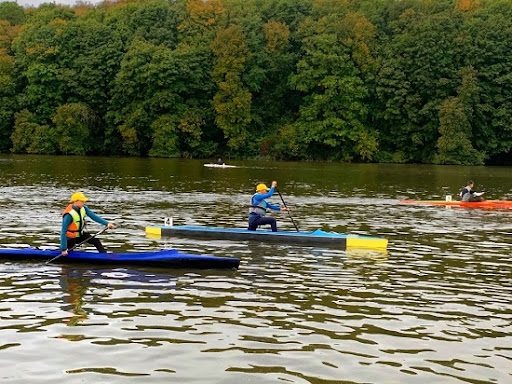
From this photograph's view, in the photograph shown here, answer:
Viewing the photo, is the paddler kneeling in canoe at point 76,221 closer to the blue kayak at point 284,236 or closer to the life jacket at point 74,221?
the life jacket at point 74,221

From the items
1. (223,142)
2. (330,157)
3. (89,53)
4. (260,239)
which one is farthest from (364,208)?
(89,53)

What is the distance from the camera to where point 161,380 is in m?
9.00

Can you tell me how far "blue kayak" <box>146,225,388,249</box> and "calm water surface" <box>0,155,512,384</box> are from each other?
392 millimetres

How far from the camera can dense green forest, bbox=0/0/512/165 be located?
7706 centimetres

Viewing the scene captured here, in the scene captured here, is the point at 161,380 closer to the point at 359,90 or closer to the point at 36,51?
the point at 359,90

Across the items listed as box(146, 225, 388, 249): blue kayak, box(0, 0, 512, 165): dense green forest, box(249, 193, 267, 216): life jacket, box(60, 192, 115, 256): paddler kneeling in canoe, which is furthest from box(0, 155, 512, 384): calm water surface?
box(0, 0, 512, 165): dense green forest

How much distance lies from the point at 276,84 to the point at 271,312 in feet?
249

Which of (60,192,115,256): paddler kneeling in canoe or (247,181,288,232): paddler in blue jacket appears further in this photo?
(247,181,288,232): paddler in blue jacket

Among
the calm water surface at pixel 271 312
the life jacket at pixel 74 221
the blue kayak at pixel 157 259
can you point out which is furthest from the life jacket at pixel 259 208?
the life jacket at pixel 74 221

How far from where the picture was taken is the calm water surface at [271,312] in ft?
31.1

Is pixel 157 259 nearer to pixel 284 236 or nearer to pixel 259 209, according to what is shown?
pixel 284 236

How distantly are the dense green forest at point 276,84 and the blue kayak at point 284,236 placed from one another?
56.4 m

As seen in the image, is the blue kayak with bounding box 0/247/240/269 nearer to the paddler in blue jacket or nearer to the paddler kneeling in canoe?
the paddler kneeling in canoe

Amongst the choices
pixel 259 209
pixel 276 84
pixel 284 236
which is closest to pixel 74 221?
pixel 284 236
